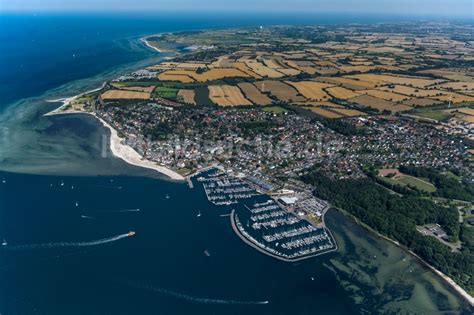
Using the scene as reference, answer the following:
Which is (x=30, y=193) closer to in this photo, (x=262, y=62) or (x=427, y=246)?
(x=427, y=246)

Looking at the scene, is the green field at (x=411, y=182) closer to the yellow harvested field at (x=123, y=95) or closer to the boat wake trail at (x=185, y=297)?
the boat wake trail at (x=185, y=297)

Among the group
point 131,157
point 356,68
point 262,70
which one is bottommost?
point 131,157

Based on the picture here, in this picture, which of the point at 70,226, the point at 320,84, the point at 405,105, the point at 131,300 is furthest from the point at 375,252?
the point at 320,84

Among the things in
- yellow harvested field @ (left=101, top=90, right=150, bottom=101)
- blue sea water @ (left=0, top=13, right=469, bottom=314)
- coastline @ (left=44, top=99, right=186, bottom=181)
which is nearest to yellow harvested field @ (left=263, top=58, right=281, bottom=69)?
yellow harvested field @ (left=101, top=90, right=150, bottom=101)

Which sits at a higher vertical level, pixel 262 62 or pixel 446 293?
pixel 262 62

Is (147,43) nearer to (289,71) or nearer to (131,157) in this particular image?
(289,71)

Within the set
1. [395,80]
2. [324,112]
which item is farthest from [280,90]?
[395,80]
